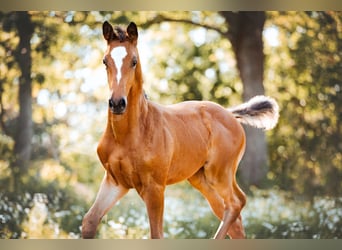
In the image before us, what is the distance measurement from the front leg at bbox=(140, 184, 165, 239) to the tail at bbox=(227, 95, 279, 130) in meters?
1.18

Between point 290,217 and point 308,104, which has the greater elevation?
point 308,104

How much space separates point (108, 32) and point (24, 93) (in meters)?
2.76

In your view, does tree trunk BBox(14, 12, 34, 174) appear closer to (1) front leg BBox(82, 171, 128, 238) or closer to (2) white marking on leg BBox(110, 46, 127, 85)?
(1) front leg BBox(82, 171, 128, 238)

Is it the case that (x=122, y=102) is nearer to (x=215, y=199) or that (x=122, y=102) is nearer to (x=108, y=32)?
(x=108, y=32)

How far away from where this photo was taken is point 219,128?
545 cm

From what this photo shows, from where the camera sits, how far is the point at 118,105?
4531mm

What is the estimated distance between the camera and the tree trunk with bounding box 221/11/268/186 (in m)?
7.43

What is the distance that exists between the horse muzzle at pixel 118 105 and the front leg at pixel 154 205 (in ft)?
1.85

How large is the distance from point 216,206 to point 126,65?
147 centimetres

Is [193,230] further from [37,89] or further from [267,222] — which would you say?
[37,89]

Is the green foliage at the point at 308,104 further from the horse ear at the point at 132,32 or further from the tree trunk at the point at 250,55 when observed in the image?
the horse ear at the point at 132,32

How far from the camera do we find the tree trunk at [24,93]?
7.16 m

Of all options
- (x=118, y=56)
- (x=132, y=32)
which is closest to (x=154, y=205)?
(x=118, y=56)

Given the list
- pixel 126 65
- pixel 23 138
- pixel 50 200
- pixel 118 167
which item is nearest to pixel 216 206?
pixel 118 167
